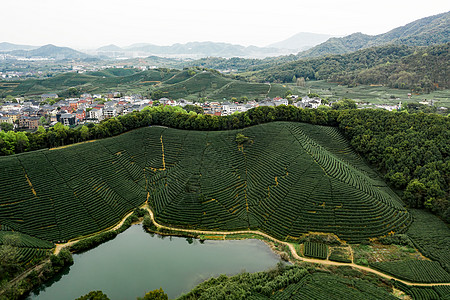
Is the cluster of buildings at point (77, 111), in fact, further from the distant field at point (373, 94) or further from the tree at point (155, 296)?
the tree at point (155, 296)

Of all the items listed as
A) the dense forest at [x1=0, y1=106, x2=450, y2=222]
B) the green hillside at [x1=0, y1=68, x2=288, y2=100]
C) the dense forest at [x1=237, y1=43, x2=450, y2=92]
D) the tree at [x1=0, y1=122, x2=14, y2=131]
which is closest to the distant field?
the dense forest at [x1=237, y1=43, x2=450, y2=92]

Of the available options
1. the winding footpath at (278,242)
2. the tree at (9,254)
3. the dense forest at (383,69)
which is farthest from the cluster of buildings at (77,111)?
the tree at (9,254)

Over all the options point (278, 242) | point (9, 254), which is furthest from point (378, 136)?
point (9, 254)

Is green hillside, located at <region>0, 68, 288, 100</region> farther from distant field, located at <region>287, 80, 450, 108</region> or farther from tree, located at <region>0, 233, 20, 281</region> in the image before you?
tree, located at <region>0, 233, 20, 281</region>

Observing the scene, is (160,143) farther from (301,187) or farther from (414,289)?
(414,289)

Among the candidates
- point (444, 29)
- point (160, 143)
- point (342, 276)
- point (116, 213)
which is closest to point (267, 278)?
point (342, 276)
